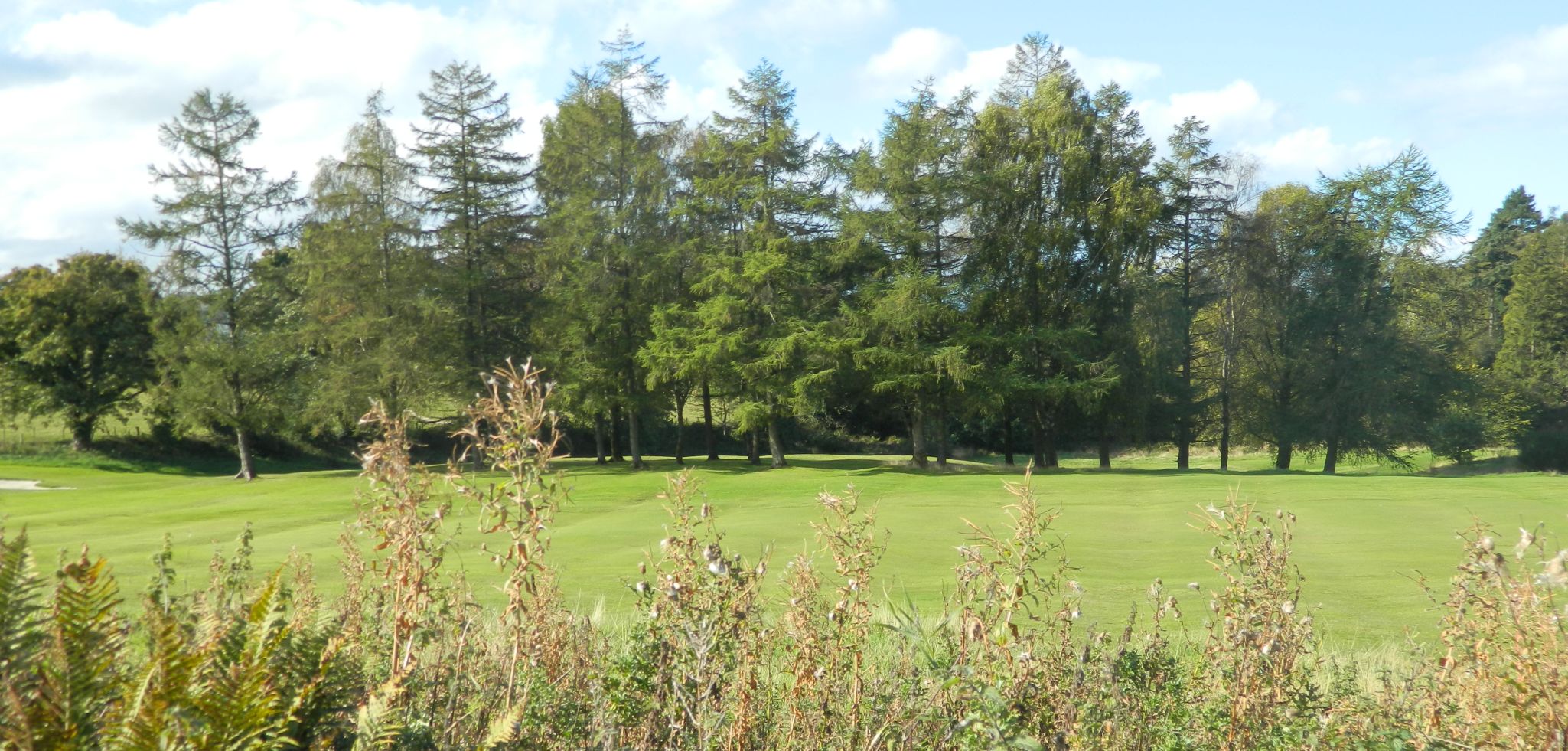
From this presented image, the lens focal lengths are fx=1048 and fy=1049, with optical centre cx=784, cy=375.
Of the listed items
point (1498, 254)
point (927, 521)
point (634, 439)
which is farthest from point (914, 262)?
point (1498, 254)

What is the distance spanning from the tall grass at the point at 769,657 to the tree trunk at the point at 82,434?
136ft

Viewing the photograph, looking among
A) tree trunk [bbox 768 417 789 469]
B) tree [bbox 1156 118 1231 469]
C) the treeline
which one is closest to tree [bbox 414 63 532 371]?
the treeline

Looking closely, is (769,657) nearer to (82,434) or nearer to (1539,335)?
(82,434)

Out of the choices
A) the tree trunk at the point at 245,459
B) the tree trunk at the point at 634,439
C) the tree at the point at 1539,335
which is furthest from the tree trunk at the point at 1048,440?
the tree trunk at the point at 245,459

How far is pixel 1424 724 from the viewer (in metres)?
3.59

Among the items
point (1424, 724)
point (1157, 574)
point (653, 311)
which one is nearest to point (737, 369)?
point (653, 311)

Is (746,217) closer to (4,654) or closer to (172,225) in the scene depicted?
(172,225)

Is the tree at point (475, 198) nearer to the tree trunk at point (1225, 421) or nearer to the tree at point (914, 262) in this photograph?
the tree at point (914, 262)

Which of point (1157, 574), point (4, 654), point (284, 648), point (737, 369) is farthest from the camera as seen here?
point (737, 369)

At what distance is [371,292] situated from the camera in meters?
34.2

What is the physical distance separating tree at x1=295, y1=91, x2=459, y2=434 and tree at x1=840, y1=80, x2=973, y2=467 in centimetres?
1373

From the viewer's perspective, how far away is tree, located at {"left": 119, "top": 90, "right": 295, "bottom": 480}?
33469 millimetres

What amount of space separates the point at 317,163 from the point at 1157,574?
3445 cm

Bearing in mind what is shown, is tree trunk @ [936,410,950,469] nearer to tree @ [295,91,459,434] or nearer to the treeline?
the treeline
